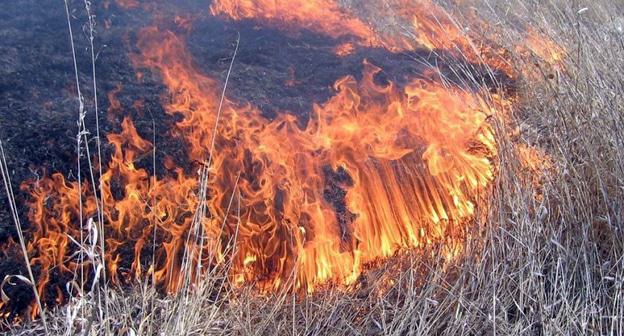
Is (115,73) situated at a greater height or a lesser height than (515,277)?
greater

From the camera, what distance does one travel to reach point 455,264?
2.46 m

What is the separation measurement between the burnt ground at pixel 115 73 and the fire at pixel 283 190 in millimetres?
114

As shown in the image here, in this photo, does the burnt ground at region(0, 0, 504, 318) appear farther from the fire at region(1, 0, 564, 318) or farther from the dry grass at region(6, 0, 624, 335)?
the dry grass at region(6, 0, 624, 335)

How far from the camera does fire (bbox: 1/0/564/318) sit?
104 inches

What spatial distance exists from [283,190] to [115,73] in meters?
1.98

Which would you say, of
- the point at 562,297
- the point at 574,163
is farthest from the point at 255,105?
the point at 562,297

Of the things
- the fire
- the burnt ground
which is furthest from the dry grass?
the burnt ground

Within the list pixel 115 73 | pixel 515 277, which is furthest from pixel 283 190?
pixel 115 73

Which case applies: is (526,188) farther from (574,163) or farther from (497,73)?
(497,73)

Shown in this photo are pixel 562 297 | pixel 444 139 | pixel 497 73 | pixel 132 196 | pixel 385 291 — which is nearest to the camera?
pixel 562 297

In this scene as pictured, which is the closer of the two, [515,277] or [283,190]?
[515,277]

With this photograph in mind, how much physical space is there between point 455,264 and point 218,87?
8.01 ft

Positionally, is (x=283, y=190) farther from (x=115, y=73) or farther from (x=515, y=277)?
(x=115, y=73)

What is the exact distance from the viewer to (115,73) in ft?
13.4
